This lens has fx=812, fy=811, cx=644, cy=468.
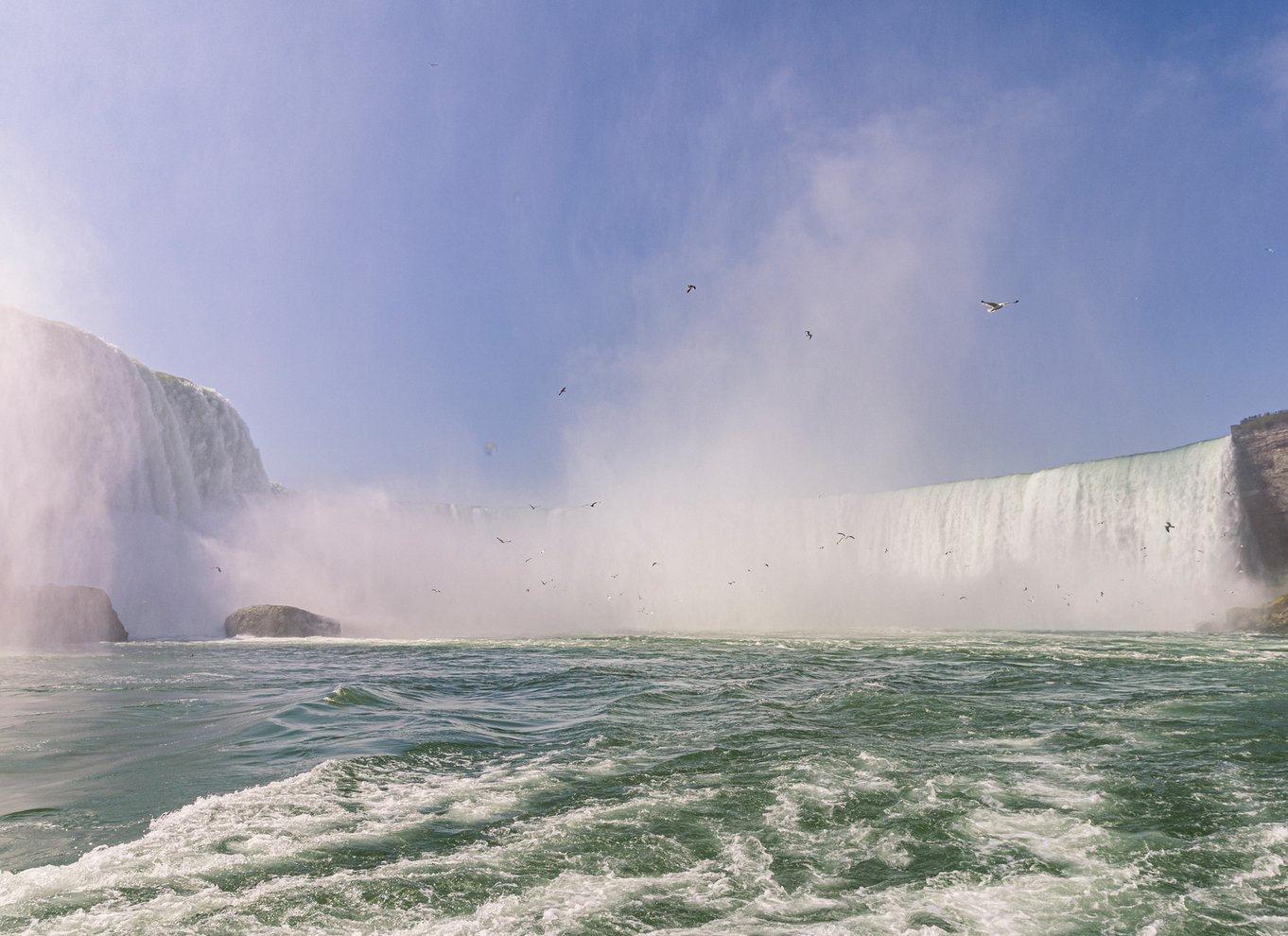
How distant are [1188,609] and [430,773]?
39819 millimetres

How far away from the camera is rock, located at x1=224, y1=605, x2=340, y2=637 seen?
35.9 m

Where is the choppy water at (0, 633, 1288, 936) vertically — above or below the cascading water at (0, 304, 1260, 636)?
below

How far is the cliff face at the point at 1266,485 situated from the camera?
36312 mm

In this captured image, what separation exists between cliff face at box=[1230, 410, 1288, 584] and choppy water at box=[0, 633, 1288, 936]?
29.1 metres

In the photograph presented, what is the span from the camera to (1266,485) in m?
36.7

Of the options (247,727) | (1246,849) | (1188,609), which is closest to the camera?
(1246,849)

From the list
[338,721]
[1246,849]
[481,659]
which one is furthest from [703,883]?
[481,659]

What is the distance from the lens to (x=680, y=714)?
11.2m

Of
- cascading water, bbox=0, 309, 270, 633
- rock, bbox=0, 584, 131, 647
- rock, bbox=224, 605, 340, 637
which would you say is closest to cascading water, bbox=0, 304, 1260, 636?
cascading water, bbox=0, 309, 270, 633

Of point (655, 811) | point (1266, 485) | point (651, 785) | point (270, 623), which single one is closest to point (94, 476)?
point (270, 623)

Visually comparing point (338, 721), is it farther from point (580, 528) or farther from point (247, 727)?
point (580, 528)

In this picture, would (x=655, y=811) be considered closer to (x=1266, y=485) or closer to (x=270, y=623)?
(x=270, y=623)

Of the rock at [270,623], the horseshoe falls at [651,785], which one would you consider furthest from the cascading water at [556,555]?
the horseshoe falls at [651,785]

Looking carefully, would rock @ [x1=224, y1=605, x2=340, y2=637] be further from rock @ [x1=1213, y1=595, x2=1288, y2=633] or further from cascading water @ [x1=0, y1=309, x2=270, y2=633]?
rock @ [x1=1213, y1=595, x2=1288, y2=633]
